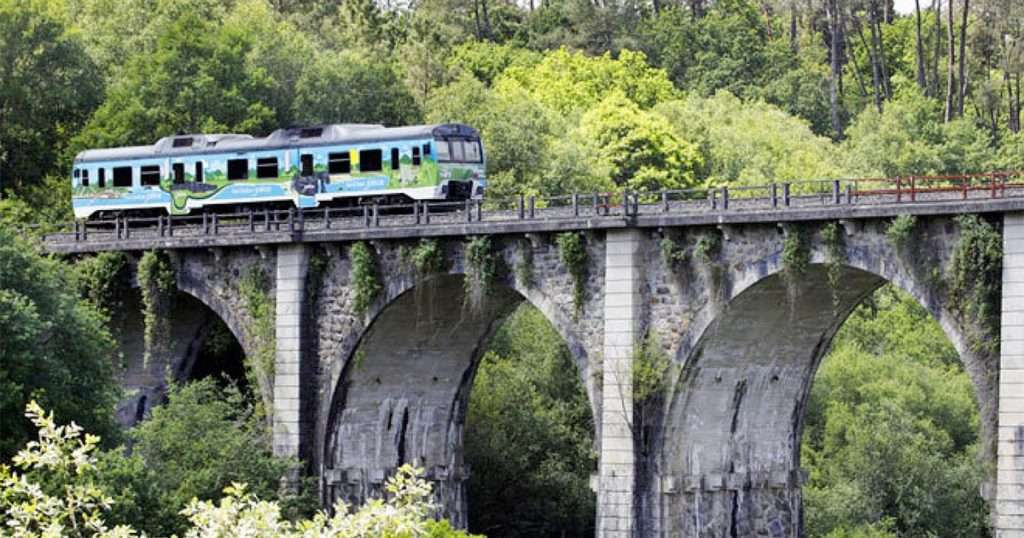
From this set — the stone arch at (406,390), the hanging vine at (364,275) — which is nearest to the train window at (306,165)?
the hanging vine at (364,275)

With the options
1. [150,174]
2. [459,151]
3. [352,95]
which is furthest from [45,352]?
[352,95]

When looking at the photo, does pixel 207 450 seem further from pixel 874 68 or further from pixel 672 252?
pixel 874 68

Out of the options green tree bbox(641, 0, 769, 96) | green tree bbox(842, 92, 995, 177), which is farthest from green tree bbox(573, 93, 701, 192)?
green tree bbox(641, 0, 769, 96)

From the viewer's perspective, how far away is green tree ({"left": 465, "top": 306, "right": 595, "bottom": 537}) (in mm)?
74438

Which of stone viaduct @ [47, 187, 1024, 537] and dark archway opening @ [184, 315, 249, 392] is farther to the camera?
dark archway opening @ [184, 315, 249, 392]

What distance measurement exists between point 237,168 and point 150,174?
3668 millimetres

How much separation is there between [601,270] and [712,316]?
3.45 metres

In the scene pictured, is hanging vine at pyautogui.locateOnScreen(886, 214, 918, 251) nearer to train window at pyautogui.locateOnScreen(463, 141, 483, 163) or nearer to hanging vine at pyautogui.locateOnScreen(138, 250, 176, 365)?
train window at pyautogui.locateOnScreen(463, 141, 483, 163)

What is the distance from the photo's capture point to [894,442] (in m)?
76.4

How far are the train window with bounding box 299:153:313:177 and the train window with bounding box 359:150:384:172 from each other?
195 cm

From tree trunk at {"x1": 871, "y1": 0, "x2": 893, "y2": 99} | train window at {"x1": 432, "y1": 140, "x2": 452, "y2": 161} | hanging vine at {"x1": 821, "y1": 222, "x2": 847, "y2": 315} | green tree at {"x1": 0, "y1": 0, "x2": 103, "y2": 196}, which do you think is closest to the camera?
hanging vine at {"x1": 821, "y1": 222, "x2": 847, "y2": 315}

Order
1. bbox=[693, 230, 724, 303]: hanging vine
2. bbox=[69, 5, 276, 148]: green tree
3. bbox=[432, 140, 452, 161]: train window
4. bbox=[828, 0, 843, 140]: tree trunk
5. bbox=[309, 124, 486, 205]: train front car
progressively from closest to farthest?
bbox=[693, 230, 724, 303]: hanging vine → bbox=[309, 124, 486, 205]: train front car → bbox=[432, 140, 452, 161]: train window → bbox=[69, 5, 276, 148]: green tree → bbox=[828, 0, 843, 140]: tree trunk

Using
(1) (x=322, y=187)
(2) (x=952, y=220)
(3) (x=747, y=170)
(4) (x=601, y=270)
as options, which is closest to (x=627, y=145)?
(3) (x=747, y=170)

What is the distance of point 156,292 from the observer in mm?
69250
